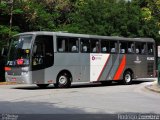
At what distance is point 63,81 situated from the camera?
26.5m

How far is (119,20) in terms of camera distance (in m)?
42.3

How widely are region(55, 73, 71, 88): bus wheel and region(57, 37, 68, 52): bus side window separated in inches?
58.0

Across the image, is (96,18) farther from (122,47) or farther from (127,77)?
(127,77)

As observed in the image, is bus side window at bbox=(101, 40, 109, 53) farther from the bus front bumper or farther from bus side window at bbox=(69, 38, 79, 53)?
the bus front bumper

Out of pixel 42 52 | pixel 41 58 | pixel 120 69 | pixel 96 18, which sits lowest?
pixel 120 69

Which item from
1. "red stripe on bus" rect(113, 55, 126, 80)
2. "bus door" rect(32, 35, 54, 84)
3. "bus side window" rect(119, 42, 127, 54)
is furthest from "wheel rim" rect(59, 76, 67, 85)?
"bus side window" rect(119, 42, 127, 54)

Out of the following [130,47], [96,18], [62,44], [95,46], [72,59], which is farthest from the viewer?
[96,18]

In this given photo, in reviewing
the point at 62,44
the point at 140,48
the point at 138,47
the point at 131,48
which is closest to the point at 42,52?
the point at 62,44

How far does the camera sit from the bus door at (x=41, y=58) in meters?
24.8

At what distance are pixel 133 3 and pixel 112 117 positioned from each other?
109 feet

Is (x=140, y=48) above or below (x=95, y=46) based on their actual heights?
below

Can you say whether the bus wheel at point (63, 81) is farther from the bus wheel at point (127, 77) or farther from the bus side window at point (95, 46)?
the bus wheel at point (127, 77)

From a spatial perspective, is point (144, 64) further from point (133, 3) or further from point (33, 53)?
point (133, 3)

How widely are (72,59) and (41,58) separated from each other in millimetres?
2402
